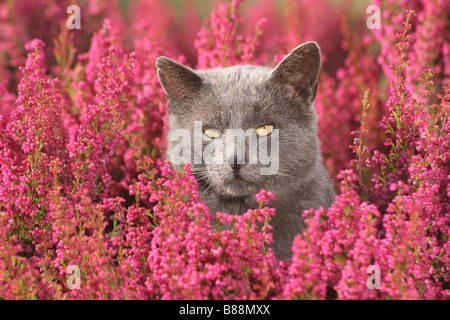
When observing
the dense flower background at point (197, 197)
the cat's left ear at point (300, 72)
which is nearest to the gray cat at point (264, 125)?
the cat's left ear at point (300, 72)

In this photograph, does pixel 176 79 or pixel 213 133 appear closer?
pixel 213 133

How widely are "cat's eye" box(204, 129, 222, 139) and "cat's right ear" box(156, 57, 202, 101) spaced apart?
0.81 ft

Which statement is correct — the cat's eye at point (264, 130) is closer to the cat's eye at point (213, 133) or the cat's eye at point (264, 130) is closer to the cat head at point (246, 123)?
the cat head at point (246, 123)

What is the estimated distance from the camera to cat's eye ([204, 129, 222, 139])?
6.59ft

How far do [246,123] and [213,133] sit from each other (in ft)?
0.53

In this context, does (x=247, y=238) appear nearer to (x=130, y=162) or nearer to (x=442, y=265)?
(x=442, y=265)

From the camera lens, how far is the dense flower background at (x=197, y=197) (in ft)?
4.36

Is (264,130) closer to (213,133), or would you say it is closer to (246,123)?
(246,123)

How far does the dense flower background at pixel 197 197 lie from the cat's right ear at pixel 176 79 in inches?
7.8

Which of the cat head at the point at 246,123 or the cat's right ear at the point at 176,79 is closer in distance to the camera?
the cat head at the point at 246,123

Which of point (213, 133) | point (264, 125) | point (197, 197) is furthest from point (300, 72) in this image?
point (197, 197)

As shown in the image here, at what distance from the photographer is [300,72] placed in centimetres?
205

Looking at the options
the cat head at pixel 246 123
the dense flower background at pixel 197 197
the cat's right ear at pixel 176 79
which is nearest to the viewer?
the dense flower background at pixel 197 197

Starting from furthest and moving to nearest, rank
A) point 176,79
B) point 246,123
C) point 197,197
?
point 176,79, point 246,123, point 197,197
